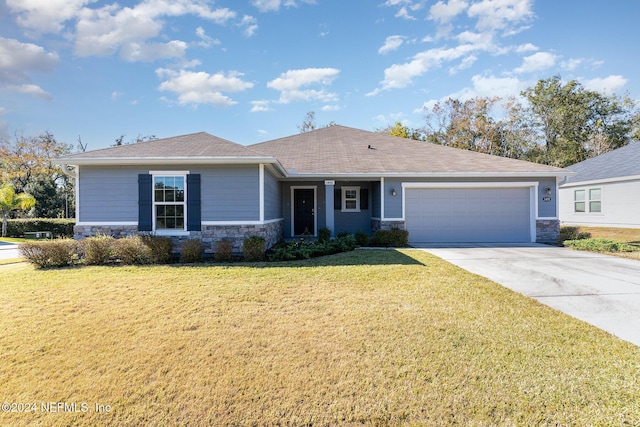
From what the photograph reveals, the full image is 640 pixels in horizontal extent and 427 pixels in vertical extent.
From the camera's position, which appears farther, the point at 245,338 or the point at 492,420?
the point at 245,338

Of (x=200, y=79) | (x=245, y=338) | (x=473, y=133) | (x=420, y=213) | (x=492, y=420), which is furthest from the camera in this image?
(x=473, y=133)

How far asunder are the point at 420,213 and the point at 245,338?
29.8ft

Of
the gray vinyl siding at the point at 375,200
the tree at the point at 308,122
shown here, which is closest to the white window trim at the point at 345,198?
the gray vinyl siding at the point at 375,200

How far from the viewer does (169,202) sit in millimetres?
8375

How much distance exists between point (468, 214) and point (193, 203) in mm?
9252

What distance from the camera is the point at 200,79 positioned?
19.1m

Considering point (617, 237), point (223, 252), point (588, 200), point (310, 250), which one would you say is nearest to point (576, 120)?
point (588, 200)

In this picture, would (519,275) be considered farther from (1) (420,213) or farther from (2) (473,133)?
(2) (473,133)

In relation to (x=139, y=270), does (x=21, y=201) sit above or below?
above

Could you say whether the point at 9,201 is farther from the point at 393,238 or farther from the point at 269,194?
the point at 393,238

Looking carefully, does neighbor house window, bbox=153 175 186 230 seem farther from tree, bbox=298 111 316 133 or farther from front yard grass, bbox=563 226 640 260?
tree, bbox=298 111 316 133

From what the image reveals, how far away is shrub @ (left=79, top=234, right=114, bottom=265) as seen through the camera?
7.21 m

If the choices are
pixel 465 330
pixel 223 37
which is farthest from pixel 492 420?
pixel 223 37

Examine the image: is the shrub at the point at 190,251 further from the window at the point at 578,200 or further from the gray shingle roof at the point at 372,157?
the window at the point at 578,200
